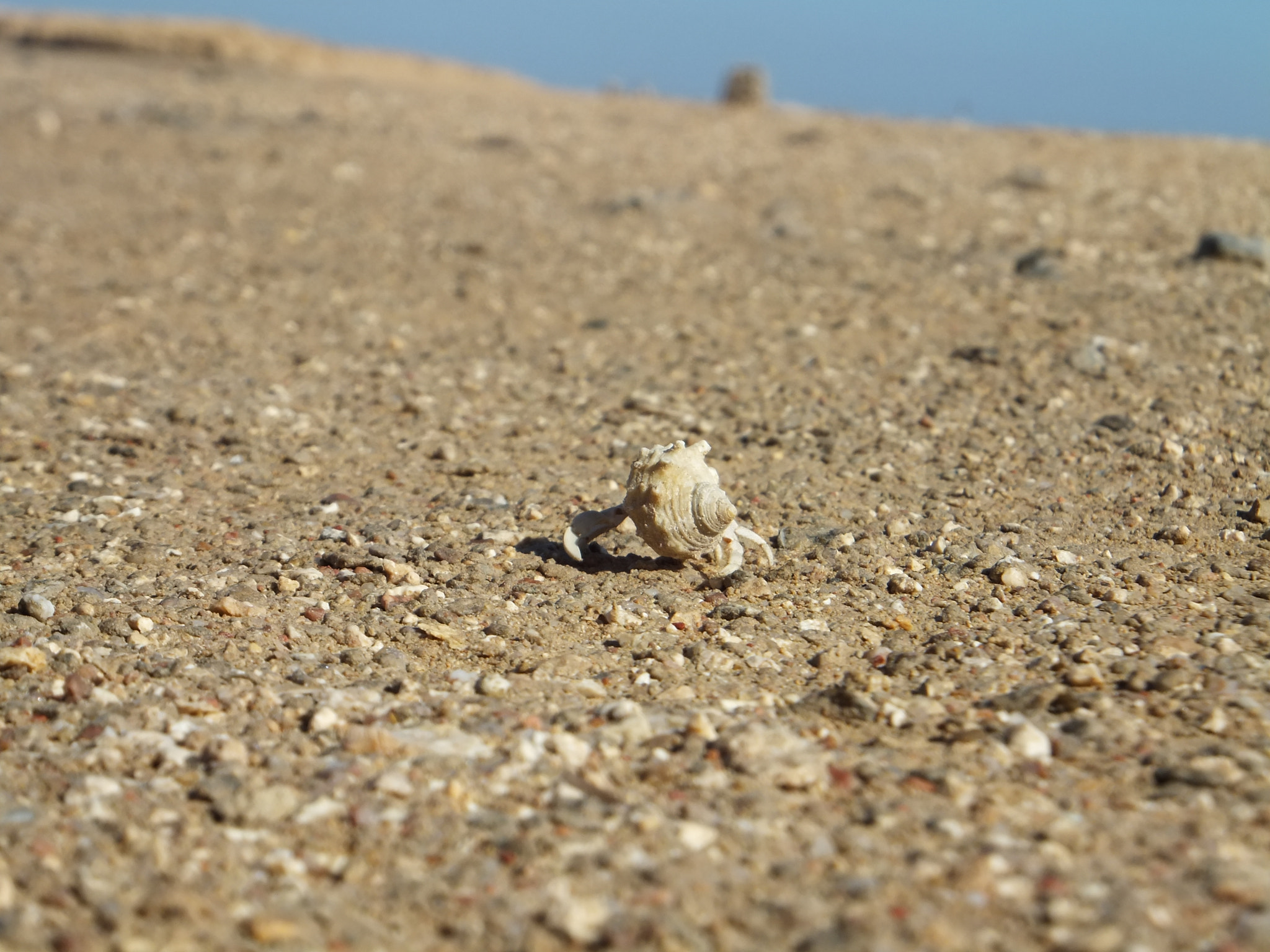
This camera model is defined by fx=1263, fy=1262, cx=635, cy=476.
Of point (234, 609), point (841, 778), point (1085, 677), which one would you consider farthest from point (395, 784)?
point (1085, 677)

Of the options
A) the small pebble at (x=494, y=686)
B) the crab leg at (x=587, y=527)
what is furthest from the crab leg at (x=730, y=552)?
the small pebble at (x=494, y=686)

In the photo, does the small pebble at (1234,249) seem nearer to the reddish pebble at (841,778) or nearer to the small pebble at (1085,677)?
the small pebble at (1085,677)

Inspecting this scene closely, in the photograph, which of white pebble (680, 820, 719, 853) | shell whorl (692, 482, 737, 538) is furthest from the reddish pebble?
shell whorl (692, 482, 737, 538)

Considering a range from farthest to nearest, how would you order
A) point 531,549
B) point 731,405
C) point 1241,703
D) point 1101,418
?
point 731,405, point 1101,418, point 531,549, point 1241,703

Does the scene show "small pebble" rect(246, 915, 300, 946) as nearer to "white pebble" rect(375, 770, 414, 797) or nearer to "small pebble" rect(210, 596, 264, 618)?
"white pebble" rect(375, 770, 414, 797)

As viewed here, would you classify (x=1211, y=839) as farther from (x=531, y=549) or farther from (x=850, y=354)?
(x=850, y=354)

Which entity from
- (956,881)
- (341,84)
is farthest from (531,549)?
(341,84)

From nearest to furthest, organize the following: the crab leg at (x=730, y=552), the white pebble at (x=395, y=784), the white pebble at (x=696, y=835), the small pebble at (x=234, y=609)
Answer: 1. the white pebble at (x=696, y=835)
2. the white pebble at (x=395, y=784)
3. the small pebble at (x=234, y=609)
4. the crab leg at (x=730, y=552)
